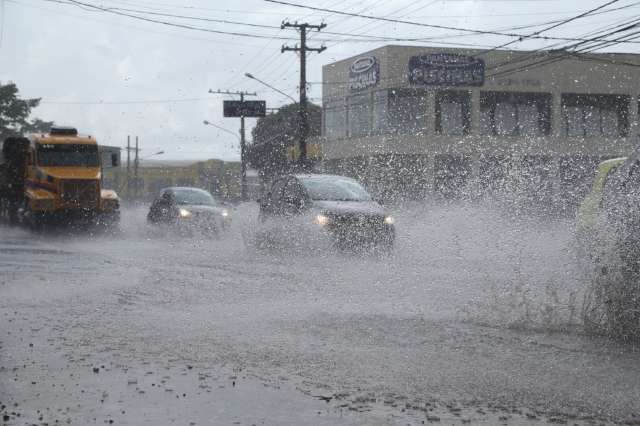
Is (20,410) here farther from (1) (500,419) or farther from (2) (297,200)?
(2) (297,200)

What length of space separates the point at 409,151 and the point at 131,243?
2949 cm

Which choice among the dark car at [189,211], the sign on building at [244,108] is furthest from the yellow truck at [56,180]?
the sign on building at [244,108]

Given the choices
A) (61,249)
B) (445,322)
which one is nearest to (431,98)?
(61,249)

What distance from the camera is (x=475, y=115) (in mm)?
48594

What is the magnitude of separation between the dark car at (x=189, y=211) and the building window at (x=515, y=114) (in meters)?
27.1

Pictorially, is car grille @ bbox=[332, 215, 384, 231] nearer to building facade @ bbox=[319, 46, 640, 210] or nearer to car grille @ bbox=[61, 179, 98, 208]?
car grille @ bbox=[61, 179, 98, 208]

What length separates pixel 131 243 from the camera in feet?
66.7

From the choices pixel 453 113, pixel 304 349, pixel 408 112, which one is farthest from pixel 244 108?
pixel 304 349

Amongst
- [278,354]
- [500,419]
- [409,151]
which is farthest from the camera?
[409,151]

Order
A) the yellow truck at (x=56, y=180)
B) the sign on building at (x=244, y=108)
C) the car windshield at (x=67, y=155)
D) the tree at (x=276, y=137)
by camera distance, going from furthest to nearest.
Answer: the tree at (x=276, y=137), the sign on building at (x=244, y=108), the car windshield at (x=67, y=155), the yellow truck at (x=56, y=180)

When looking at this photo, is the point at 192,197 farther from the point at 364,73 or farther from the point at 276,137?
the point at 276,137

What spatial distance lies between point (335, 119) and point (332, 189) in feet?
123

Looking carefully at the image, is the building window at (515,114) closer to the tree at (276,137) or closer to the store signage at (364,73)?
the store signage at (364,73)

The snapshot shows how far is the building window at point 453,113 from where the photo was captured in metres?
48.9
